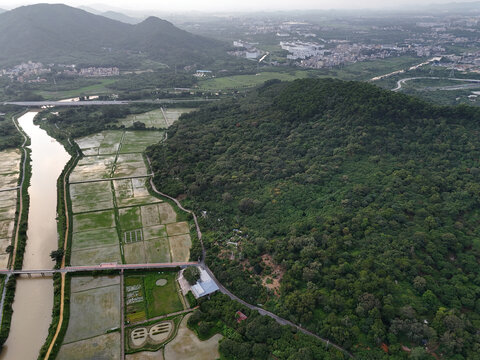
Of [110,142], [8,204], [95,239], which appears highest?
[110,142]

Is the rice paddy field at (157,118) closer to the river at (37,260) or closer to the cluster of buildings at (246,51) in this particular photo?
the river at (37,260)

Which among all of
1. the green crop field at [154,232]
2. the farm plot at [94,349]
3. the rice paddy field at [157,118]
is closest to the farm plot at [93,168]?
the green crop field at [154,232]

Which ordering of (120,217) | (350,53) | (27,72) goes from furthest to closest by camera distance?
(350,53) → (27,72) → (120,217)

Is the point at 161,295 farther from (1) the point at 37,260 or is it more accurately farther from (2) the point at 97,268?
(1) the point at 37,260

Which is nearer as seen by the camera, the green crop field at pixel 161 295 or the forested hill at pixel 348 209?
the forested hill at pixel 348 209

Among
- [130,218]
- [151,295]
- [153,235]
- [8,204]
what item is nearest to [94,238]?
[130,218]

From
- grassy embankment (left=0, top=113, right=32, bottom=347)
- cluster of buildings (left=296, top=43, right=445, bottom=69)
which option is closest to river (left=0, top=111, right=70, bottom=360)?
grassy embankment (left=0, top=113, right=32, bottom=347)
